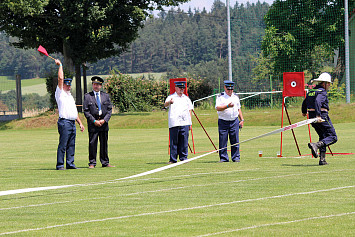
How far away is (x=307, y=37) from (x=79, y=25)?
22.0 meters

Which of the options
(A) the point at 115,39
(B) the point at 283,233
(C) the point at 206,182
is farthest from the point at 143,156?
(A) the point at 115,39

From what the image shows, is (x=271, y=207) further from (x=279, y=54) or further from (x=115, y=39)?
(x=279, y=54)

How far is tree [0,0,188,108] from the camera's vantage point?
40625 mm

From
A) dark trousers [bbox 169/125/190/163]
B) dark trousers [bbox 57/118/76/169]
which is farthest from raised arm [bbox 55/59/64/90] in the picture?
dark trousers [bbox 169/125/190/163]

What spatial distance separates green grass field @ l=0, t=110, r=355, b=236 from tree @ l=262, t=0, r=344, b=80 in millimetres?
38563

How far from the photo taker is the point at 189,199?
359 inches

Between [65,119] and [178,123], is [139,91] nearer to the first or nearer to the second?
[178,123]

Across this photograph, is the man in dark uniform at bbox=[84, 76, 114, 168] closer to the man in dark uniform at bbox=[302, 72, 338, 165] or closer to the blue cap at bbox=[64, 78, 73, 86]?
the blue cap at bbox=[64, 78, 73, 86]

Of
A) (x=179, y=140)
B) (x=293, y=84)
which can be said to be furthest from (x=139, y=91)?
(x=179, y=140)

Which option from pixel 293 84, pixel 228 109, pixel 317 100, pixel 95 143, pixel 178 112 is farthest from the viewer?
pixel 293 84

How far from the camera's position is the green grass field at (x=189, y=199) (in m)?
6.99

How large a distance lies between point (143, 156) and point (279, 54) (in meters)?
38.7

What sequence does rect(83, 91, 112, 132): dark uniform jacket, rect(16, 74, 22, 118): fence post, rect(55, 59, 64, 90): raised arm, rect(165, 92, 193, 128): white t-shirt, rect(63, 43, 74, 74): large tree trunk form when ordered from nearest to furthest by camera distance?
1. rect(55, 59, 64, 90): raised arm
2. rect(83, 91, 112, 132): dark uniform jacket
3. rect(165, 92, 193, 128): white t-shirt
4. rect(63, 43, 74, 74): large tree trunk
5. rect(16, 74, 22, 118): fence post

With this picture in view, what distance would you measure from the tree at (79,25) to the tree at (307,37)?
13713 millimetres
